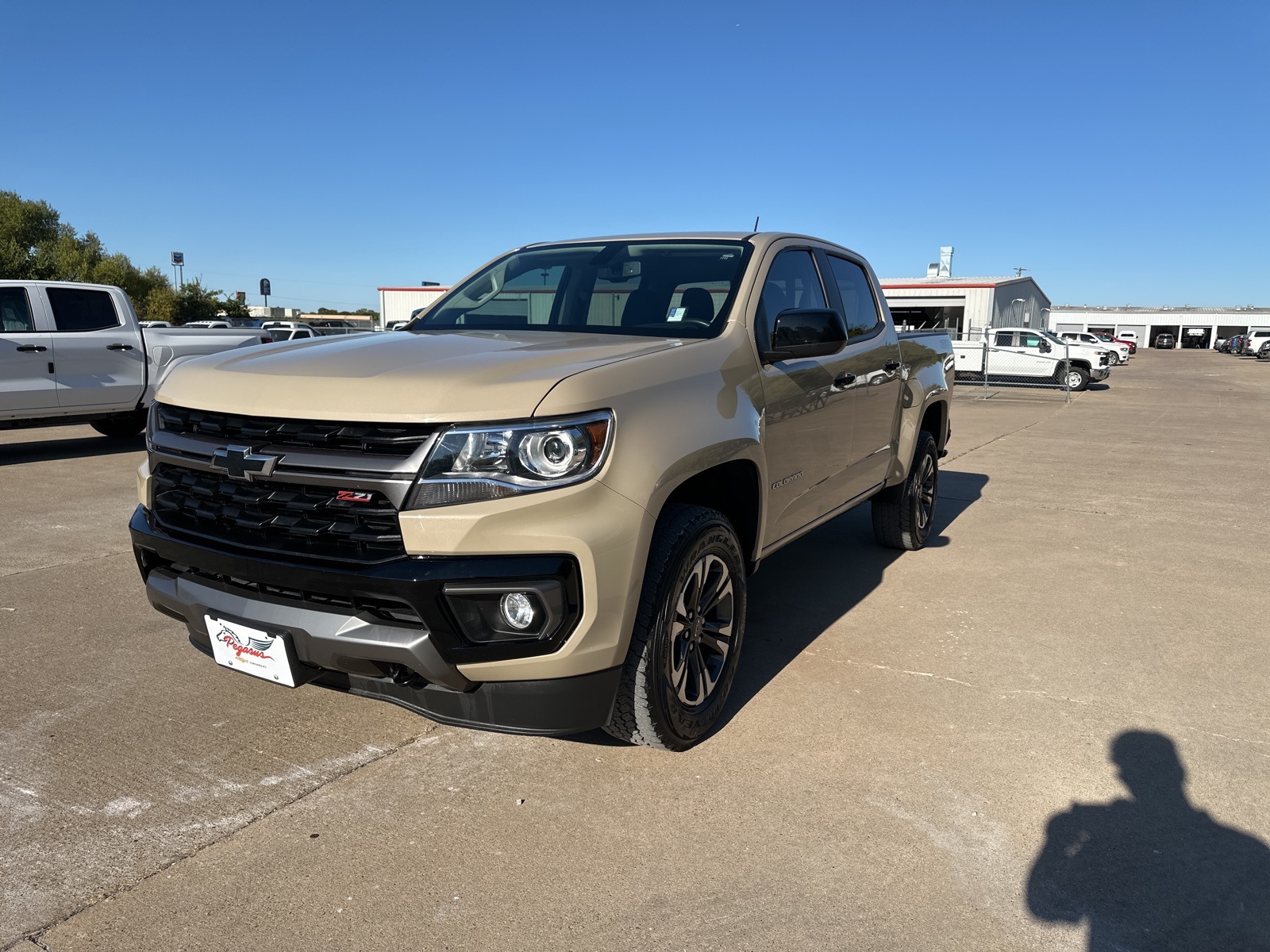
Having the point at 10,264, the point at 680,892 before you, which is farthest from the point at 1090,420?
the point at 10,264

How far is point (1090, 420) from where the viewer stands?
17016 mm

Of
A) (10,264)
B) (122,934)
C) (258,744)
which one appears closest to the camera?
(122,934)

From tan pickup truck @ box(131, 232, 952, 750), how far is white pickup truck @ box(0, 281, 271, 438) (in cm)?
726

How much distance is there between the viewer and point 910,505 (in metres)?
6.07

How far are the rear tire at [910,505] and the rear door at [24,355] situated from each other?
8750 mm

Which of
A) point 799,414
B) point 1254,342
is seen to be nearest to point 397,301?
point 799,414

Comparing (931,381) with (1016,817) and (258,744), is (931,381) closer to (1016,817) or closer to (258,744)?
(1016,817)

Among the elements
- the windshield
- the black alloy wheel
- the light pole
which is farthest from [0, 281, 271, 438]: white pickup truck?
the light pole

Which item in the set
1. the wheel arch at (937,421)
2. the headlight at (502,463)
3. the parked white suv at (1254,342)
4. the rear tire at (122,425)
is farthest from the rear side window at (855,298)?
the parked white suv at (1254,342)

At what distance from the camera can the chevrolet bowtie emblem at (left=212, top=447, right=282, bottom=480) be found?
2.75 meters

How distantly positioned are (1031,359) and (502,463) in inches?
1047

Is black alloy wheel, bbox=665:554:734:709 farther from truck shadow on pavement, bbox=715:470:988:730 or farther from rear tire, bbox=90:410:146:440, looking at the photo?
rear tire, bbox=90:410:146:440

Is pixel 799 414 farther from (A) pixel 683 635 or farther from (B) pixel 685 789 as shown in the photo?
(B) pixel 685 789

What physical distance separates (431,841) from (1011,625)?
3.25 m
